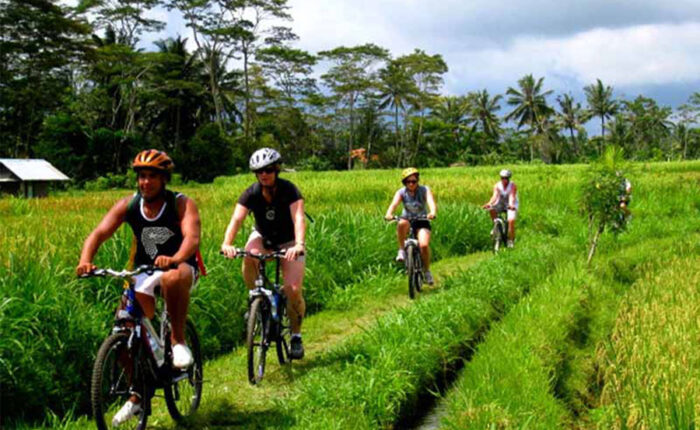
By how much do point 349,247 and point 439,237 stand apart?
11.5ft

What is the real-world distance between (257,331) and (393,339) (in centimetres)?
144

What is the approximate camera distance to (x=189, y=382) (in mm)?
4953

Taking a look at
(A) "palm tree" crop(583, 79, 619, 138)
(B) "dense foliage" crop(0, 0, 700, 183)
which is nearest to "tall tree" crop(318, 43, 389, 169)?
(B) "dense foliage" crop(0, 0, 700, 183)

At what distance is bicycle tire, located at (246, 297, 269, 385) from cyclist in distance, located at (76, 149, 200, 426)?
1.09 metres

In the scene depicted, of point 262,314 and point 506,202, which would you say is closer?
point 262,314

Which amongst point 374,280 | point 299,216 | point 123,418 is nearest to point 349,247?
point 374,280

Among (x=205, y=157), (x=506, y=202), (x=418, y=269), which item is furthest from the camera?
(x=205, y=157)

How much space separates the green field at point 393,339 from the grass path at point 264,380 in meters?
0.02

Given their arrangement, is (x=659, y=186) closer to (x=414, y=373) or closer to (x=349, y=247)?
(x=349, y=247)

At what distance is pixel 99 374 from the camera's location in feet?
12.4

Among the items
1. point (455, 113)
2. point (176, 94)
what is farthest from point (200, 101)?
point (455, 113)

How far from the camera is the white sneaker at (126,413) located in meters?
4.00

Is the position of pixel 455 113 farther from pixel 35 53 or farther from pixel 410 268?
pixel 410 268

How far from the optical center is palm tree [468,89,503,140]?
66312mm
